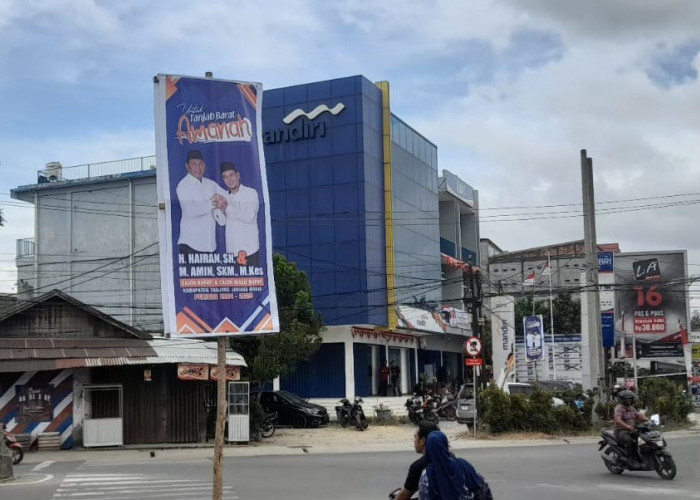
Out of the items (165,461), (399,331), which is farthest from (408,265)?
(165,461)

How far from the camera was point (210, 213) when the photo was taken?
7.12 m

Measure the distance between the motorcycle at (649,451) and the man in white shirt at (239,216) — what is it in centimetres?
961

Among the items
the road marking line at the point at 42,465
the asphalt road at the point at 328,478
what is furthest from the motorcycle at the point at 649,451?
the road marking line at the point at 42,465

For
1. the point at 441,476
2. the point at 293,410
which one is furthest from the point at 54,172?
the point at 441,476

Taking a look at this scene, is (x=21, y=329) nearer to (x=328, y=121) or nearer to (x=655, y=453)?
(x=655, y=453)

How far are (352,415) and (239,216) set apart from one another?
25.6 meters

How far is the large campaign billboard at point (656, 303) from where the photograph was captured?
53.6 meters

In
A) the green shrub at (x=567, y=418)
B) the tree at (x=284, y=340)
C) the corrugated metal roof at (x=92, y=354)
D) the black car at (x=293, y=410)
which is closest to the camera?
the corrugated metal roof at (x=92, y=354)

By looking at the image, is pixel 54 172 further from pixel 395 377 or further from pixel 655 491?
pixel 655 491

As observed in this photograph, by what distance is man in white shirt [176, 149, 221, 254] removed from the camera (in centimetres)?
706

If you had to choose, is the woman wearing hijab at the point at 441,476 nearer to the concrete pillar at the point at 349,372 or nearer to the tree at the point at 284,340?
the tree at the point at 284,340

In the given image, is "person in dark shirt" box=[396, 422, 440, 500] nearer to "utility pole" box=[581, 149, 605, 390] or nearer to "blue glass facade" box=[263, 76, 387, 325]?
"utility pole" box=[581, 149, 605, 390]

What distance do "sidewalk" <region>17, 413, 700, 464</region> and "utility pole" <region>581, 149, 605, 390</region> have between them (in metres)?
3.11

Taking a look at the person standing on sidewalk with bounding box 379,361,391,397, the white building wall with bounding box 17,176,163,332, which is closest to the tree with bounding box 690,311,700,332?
the person standing on sidewalk with bounding box 379,361,391,397
